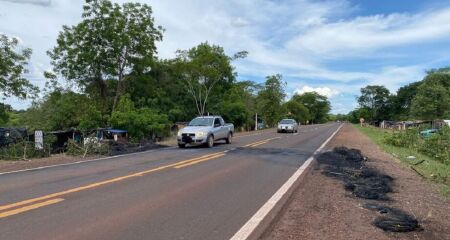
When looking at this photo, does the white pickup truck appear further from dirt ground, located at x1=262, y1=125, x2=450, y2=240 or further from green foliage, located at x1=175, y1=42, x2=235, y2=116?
green foliage, located at x1=175, y1=42, x2=235, y2=116

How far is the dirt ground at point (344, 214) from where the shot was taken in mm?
6312

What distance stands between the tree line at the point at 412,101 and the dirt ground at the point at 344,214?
236 feet

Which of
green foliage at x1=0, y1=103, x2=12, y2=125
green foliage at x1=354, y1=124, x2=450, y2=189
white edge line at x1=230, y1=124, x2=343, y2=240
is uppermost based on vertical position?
green foliage at x1=0, y1=103, x2=12, y2=125

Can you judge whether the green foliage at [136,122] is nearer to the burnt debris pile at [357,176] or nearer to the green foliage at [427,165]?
the burnt debris pile at [357,176]

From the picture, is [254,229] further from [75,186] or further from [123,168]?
[123,168]

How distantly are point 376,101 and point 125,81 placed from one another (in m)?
135

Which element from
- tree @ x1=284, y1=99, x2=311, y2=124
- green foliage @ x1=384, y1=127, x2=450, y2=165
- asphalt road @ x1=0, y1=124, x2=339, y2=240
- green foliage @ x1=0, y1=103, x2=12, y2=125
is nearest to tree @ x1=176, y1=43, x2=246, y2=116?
green foliage @ x1=0, y1=103, x2=12, y2=125

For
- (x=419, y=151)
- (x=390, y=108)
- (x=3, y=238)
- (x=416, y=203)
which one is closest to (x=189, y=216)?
(x=3, y=238)

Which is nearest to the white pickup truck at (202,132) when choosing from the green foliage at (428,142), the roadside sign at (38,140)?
the roadside sign at (38,140)

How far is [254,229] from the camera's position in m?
6.51

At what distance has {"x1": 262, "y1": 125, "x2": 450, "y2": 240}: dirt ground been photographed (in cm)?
631

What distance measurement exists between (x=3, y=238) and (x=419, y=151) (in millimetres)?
26486

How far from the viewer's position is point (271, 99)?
77.0 meters

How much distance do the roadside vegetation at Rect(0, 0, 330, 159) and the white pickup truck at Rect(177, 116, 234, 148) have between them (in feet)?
14.0
